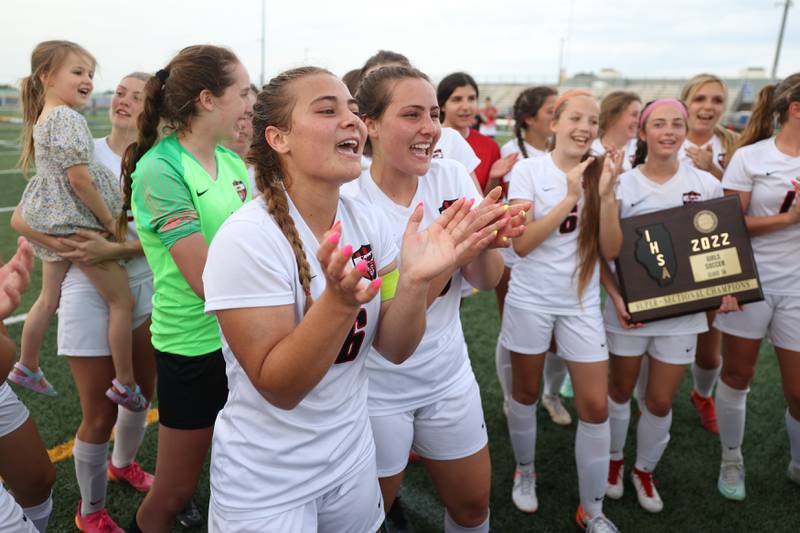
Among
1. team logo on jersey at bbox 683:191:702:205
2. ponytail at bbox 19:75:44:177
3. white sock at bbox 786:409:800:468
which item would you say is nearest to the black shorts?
ponytail at bbox 19:75:44:177

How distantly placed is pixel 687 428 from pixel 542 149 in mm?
2353

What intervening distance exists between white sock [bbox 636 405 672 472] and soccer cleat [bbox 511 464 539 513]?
612mm

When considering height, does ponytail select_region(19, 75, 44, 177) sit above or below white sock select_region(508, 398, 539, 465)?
above

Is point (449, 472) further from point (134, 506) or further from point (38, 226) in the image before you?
point (38, 226)

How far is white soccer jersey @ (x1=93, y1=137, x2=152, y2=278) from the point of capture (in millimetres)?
2959

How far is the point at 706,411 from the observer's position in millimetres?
4113

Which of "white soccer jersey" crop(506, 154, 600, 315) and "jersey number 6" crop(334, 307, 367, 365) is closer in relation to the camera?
"jersey number 6" crop(334, 307, 367, 365)

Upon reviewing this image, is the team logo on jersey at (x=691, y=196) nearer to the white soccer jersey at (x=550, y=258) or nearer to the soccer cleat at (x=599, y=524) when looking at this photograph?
the white soccer jersey at (x=550, y=258)

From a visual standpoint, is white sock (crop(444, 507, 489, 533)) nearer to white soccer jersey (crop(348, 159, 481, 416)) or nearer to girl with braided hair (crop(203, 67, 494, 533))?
white soccer jersey (crop(348, 159, 481, 416))

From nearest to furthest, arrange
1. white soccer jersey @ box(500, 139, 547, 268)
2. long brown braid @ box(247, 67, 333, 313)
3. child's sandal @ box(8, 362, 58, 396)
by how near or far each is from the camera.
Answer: long brown braid @ box(247, 67, 333, 313) < child's sandal @ box(8, 362, 58, 396) < white soccer jersey @ box(500, 139, 547, 268)

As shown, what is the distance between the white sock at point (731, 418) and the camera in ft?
10.8

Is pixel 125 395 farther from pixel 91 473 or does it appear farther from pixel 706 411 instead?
pixel 706 411

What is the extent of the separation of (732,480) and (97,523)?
3.41 metres

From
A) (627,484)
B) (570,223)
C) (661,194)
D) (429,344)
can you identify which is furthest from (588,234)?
(627,484)
